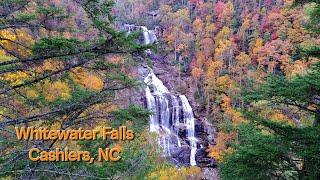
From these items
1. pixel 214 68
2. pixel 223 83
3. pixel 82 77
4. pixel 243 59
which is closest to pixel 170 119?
pixel 223 83

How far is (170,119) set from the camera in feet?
95.6

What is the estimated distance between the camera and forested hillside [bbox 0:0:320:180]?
4250 millimetres

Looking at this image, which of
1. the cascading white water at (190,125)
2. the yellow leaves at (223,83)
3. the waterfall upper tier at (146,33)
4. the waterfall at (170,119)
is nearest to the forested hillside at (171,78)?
the yellow leaves at (223,83)

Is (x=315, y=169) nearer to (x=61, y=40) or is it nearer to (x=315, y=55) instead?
(x=315, y=55)

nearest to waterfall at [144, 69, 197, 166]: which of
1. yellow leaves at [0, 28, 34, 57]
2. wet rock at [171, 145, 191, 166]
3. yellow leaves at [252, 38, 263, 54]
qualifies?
wet rock at [171, 145, 191, 166]

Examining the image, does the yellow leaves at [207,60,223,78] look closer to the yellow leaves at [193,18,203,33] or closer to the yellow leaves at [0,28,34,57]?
the yellow leaves at [193,18,203,33]

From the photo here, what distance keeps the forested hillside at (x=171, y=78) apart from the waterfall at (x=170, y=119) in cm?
174

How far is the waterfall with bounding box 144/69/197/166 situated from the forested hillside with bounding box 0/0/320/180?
68.6 inches

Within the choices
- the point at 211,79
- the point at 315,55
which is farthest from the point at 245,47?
the point at 315,55

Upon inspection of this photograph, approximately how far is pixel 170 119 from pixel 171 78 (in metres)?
7.90

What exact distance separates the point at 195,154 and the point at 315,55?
22239 millimetres

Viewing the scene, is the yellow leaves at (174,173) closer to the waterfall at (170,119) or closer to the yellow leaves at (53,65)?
the waterfall at (170,119)

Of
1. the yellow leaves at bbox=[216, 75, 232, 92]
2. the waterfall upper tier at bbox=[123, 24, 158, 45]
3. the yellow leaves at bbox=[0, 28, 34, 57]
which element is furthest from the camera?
the waterfall upper tier at bbox=[123, 24, 158, 45]

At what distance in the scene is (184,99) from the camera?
31.5m
